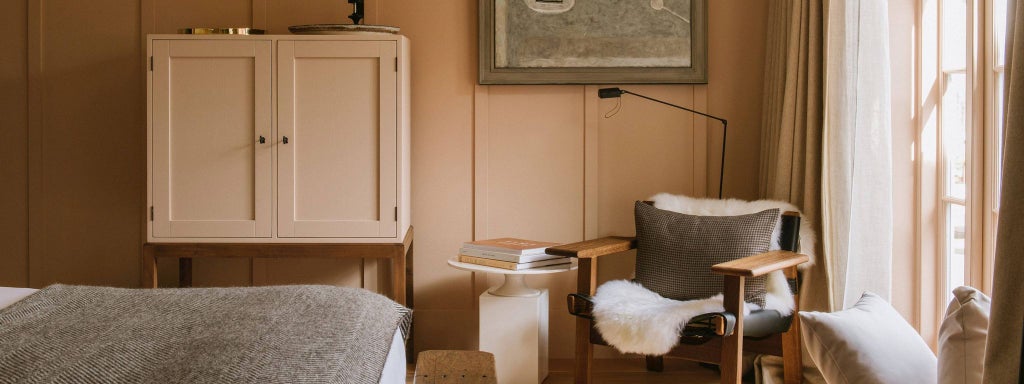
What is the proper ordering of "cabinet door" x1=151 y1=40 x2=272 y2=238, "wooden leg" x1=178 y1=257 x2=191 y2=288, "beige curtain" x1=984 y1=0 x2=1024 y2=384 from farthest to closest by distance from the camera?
1. "wooden leg" x1=178 y1=257 x2=191 y2=288
2. "cabinet door" x1=151 y1=40 x2=272 y2=238
3. "beige curtain" x1=984 y1=0 x2=1024 y2=384

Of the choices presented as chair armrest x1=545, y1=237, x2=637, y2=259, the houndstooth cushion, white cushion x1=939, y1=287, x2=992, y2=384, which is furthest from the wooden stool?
white cushion x1=939, y1=287, x2=992, y2=384

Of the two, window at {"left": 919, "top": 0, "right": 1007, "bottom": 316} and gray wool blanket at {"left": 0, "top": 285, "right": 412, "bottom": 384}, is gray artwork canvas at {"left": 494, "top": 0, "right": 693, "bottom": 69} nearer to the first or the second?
window at {"left": 919, "top": 0, "right": 1007, "bottom": 316}

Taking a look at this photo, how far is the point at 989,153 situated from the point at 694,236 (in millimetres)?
1008

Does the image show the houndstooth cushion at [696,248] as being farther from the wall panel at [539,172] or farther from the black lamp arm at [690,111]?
the wall panel at [539,172]

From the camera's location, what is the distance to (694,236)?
113 inches

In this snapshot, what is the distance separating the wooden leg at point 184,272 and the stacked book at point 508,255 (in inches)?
47.5

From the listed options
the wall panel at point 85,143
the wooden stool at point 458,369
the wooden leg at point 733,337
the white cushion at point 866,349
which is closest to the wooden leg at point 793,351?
the wooden leg at point 733,337

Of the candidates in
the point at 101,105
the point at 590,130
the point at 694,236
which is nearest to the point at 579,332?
the point at 694,236

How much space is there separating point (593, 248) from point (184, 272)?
5.81ft

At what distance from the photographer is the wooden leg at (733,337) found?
8.08 ft

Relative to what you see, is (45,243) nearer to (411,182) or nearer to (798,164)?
(411,182)

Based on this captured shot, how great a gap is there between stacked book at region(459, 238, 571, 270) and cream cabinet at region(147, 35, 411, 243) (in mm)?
287

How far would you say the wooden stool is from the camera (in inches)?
95.8

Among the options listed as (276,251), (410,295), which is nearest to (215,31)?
(276,251)
